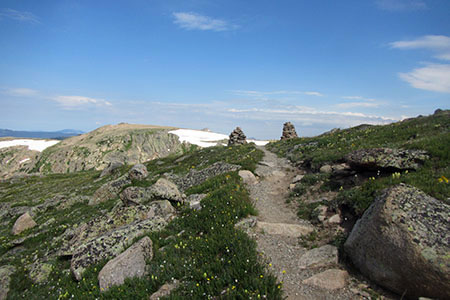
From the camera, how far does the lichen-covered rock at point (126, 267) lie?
840 cm

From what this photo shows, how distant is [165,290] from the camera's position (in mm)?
7461

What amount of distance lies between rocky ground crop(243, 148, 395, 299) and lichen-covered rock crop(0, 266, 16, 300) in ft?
39.1

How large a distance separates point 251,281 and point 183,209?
24.4 ft

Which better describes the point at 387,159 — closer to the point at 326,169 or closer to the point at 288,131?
the point at 326,169

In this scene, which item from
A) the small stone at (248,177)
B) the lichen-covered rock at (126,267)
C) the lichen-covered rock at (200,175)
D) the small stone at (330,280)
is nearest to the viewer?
the small stone at (330,280)

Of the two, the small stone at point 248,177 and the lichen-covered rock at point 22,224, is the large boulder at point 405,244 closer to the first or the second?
the small stone at point 248,177

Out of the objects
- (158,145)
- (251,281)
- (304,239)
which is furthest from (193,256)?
(158,145)

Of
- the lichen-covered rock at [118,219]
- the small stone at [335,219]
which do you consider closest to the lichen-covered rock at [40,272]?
the lichen-covered rock at [118,219]

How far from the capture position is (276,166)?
67.1 ft

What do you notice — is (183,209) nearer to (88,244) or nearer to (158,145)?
(88,244)

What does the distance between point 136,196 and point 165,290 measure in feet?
27.8

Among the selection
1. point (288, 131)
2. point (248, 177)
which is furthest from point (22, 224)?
point (288, 131)

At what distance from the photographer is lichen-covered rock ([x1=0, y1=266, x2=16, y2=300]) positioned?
10970mm

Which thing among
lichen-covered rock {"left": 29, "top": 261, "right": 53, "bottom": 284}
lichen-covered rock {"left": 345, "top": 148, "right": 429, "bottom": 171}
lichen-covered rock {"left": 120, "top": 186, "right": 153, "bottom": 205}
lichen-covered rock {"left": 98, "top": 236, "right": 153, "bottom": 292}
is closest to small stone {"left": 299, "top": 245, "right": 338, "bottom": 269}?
lichen-covered rock {"left": 98, "top": 236, "right": 153, "bottom": 292}
